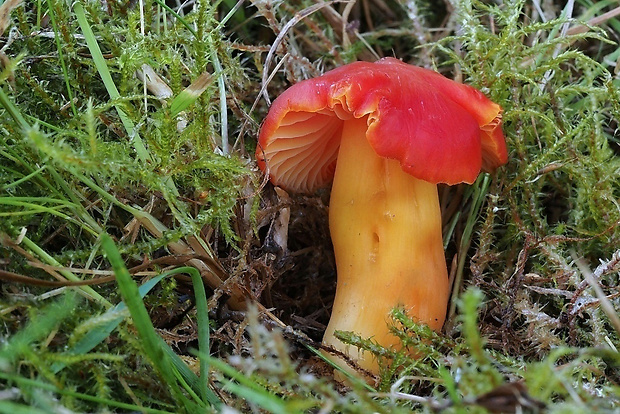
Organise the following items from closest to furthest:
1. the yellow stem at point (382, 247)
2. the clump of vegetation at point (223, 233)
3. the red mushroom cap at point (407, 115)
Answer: the clump of vegetation at point (223, 233)
the red mushroom cap at point (407, 115)
the yellow stem at point (382, 247)

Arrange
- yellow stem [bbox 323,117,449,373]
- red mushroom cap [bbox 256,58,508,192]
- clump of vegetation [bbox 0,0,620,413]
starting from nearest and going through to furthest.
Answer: clump of vegetation [bbox 0,0,620,413] < red mushroom cap [bbox 256,58,508,192] < yellow stem [bbox 323,117,449,373]

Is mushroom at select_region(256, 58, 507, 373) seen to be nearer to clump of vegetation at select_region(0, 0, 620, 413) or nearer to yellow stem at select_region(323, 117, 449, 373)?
yellow stem at select_region(323, 117, 449, 373)

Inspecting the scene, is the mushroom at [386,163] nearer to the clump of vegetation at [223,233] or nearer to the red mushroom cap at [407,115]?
the red mushroom cap at [407,115]

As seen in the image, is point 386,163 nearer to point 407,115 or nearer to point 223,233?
point 407,115

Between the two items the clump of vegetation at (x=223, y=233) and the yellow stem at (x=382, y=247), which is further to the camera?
the yellow stem at (x=382, y=247)

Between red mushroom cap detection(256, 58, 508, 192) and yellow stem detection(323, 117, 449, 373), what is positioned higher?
red mushroom cap detection(256, 58, 508, 192)

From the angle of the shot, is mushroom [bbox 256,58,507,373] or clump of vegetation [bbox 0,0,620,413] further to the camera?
mushroom [bbox 256,58,507,373]

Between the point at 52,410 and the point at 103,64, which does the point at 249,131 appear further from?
the point at 52,410

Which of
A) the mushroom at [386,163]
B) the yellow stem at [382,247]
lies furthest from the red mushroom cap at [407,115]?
the yellow stem at [382,247]

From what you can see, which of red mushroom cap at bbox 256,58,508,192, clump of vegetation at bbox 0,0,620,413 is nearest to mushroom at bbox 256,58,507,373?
red mushroom cap at bbox 256,58,508,192
